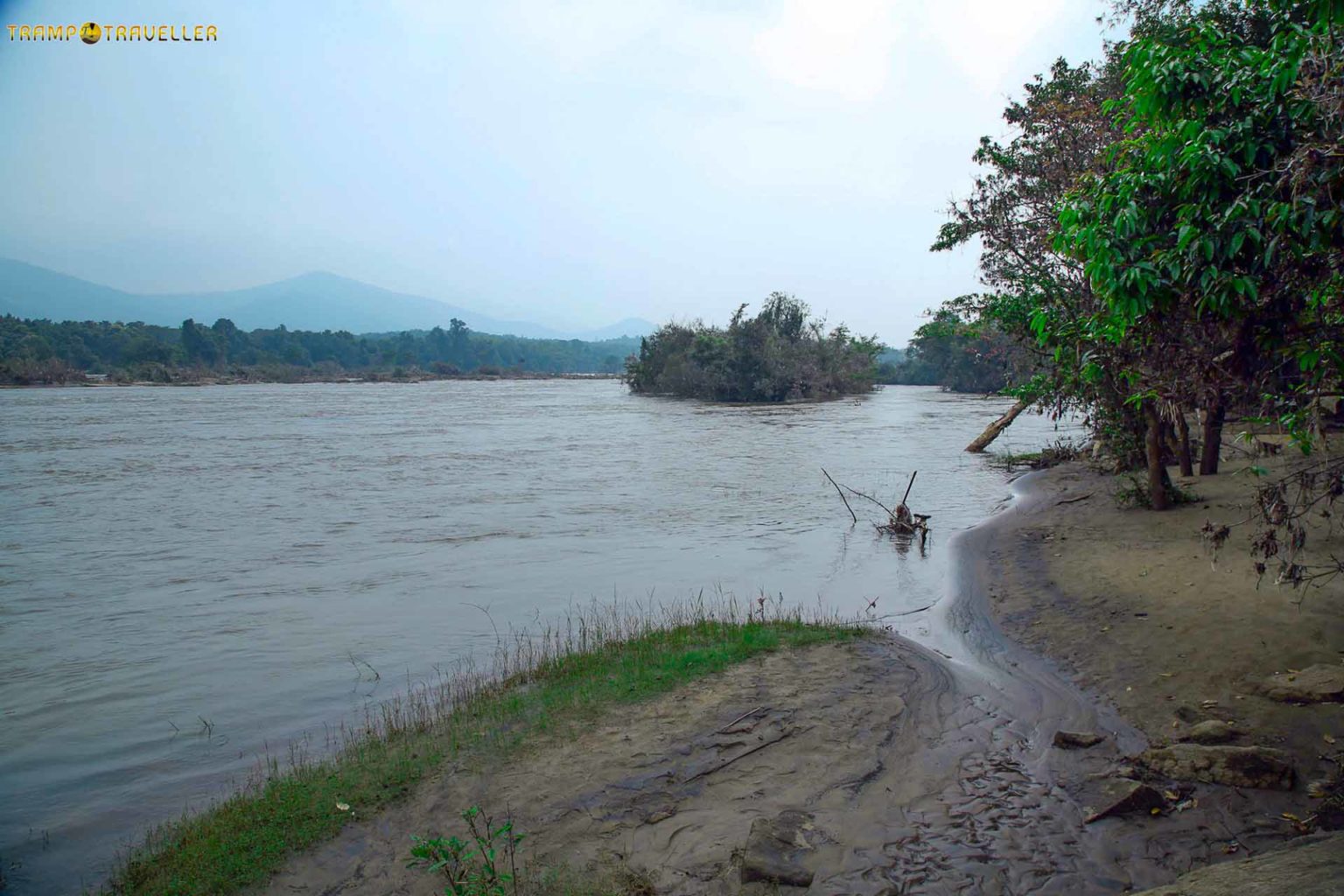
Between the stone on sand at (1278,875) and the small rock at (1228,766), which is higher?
the stone on sand at (1278,875)

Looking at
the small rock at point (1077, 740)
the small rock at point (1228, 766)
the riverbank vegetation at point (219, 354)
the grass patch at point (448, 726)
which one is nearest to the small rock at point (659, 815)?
the grass patch at point (448, 726)

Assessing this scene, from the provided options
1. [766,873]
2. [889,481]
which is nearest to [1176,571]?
[766,873]

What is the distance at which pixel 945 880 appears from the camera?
4250mm

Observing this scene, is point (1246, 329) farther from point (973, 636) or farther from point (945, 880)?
point (973, 636)

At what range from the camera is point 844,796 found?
511 cm

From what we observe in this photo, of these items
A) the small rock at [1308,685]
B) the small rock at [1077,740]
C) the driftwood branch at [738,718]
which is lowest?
the driftwood branch at [738,718]

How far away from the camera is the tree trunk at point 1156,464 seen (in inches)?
459

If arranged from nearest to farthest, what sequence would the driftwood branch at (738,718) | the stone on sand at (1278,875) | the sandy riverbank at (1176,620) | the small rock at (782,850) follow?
the stone on sand at (1278,875)
the small rock at (782,850)
the sandy riverbank at (1176,620)
the driftwood branch at (738,718)

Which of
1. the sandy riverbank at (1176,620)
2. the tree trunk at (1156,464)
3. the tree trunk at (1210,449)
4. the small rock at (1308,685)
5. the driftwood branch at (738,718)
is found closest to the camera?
the small rock at (1308,685)

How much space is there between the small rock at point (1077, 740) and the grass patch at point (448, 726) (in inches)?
96.7

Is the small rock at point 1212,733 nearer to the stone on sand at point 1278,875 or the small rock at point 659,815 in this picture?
the stone on sand at point 1278,875

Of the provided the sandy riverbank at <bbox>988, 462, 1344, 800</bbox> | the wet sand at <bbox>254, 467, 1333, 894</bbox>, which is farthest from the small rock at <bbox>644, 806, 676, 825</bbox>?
the sandy riverbank at <bbox>988, 462, 1344, 800</bbox>

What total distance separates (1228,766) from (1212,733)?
0.59m

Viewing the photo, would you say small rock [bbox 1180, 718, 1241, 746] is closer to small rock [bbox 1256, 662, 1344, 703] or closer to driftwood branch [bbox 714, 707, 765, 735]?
small rock [bbox 1256, 662, 1344, 703]
